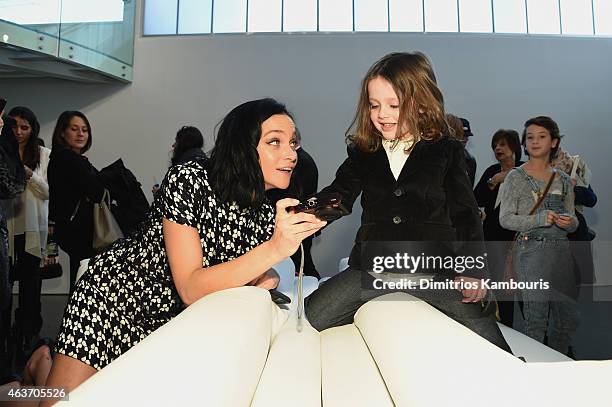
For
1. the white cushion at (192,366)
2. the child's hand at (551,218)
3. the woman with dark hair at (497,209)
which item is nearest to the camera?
the white cushion at (192,366)

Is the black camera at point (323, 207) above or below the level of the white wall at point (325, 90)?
below

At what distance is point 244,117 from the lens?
1.54 metres

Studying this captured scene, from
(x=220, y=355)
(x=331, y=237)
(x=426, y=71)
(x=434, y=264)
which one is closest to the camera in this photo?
(x=220, y=355)

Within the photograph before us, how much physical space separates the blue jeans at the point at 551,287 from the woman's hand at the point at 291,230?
2.06 metres

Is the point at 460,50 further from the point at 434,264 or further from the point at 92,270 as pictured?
the point at 92,270

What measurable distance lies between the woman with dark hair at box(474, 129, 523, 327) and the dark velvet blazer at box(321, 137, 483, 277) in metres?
1.63

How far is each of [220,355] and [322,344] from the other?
1.95 feet

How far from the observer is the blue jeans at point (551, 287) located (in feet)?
9.52

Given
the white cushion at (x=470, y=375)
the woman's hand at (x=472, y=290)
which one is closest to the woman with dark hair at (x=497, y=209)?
the woman's hand at (x=472, y=290)

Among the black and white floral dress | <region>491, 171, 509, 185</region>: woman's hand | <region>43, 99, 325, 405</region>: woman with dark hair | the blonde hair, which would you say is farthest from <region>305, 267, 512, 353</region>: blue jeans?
<region>491, 171, 509, 185</region>: woman's hand

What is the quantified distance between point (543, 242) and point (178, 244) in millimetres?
2225

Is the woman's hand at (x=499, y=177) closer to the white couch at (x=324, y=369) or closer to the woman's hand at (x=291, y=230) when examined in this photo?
the white couch at (x=324, y=369)

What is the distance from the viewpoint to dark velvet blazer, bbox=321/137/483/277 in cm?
192

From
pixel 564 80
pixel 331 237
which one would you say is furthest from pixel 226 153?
pixel 564 80
